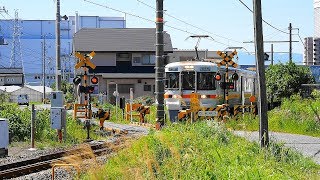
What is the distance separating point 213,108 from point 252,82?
953 centimetres

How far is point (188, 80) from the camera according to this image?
24812 mm

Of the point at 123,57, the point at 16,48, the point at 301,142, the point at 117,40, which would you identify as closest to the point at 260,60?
the point at 301,142

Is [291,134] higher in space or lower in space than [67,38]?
lower

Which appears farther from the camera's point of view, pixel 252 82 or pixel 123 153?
pixel 252 82

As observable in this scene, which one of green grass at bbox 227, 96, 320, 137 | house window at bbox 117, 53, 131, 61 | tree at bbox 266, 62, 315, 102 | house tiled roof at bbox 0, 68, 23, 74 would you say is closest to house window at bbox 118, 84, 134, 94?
house window at bbox 117, 53, 131, 61

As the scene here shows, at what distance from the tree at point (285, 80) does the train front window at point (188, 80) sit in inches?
586

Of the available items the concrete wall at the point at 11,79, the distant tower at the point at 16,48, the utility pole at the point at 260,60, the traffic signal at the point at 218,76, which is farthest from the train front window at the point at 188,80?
the distant tower at the point at 16,48

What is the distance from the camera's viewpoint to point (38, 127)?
770 inches

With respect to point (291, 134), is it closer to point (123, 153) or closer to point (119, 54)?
point (123, 153)

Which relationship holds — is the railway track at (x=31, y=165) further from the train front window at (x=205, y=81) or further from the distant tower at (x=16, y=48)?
the distant tower at (x=16, y=48)

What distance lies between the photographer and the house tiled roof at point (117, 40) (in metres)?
55.0

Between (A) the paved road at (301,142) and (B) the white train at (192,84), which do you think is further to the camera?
(B) the white train at (192,84)

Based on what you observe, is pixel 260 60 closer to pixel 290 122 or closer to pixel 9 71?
pixel 290 122

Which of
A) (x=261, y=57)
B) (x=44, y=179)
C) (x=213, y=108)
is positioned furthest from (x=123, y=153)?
(x=213, y=108)
